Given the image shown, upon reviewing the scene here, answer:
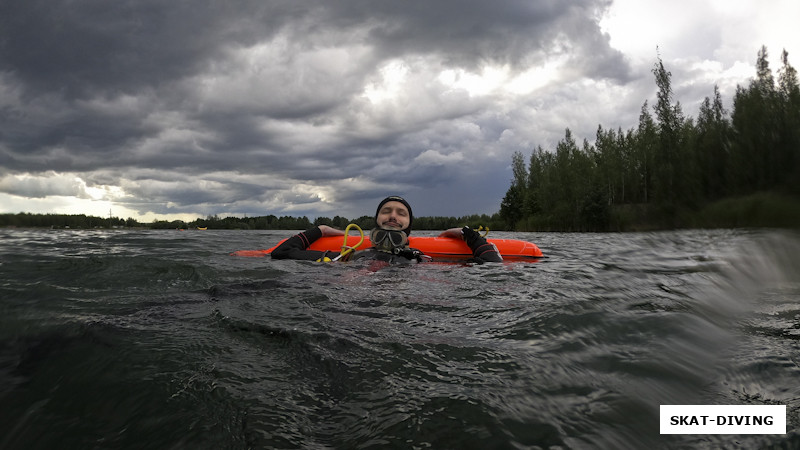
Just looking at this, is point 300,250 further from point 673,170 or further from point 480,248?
point 673,170

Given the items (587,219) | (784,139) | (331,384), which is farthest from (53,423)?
(587,219)

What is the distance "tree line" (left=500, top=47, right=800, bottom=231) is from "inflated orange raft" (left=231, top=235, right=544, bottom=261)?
8.13 metres

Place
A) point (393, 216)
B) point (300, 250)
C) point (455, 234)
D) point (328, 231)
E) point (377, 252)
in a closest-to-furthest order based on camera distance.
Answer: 1. point (377, 252)
2. point (393, 216)
3. point (300, 250)
4. point (455, 234)
5. point (328, 231)

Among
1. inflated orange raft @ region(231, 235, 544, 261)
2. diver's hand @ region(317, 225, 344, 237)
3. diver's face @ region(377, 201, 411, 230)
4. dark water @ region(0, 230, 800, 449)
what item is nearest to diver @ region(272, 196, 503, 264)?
diver's face @ region(377, 201, 411, 230)

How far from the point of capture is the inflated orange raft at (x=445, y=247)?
27.2ft

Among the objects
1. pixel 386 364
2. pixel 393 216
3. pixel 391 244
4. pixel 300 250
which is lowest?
pixel 386 364

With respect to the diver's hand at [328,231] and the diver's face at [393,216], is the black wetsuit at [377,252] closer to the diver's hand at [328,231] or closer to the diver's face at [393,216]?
the diver's hand at [328,231]

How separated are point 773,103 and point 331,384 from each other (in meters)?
31.7

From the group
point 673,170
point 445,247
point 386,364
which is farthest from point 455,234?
point 673,170

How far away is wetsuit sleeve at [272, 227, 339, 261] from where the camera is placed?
26.4ft

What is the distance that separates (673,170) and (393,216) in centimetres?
2886

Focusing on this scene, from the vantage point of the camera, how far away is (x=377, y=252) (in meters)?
7.34

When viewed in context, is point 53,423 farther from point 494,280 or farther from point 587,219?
point 587,219

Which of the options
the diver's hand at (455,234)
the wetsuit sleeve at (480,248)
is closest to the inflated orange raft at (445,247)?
the diver's hand at (455,234)
